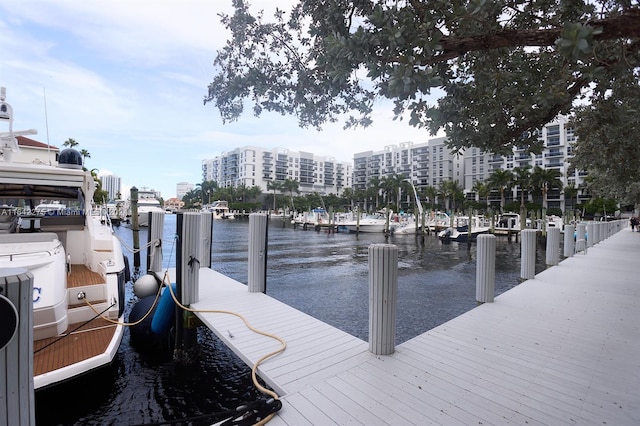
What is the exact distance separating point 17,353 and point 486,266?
6486 millimetres

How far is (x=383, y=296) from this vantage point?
3.86 metres

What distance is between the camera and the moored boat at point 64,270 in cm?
419

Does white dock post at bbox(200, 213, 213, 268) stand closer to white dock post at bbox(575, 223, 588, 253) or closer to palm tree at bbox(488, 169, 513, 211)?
white dock post at bbox(575, 223, 588, 253)

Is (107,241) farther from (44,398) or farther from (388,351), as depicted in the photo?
(388,351)

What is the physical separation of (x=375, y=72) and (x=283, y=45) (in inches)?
84.6

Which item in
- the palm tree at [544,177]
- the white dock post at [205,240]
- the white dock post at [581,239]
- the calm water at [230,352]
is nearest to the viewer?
the calm water at [230,352]

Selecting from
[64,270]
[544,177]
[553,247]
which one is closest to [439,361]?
[64,270]

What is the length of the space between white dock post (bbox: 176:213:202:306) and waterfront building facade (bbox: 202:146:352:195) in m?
122

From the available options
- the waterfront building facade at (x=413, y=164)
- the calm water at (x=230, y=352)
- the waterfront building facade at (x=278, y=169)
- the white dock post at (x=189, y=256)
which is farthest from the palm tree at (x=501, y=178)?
the waterfront building facade at (x=278, y=169)

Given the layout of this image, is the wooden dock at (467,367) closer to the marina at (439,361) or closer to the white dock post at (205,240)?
the marina at (439,361)

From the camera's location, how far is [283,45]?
15.1 ft

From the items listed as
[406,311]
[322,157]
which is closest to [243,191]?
[322,157]

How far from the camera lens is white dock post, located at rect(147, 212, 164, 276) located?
8.83m

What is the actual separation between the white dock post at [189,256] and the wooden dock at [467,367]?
0.92 ft
